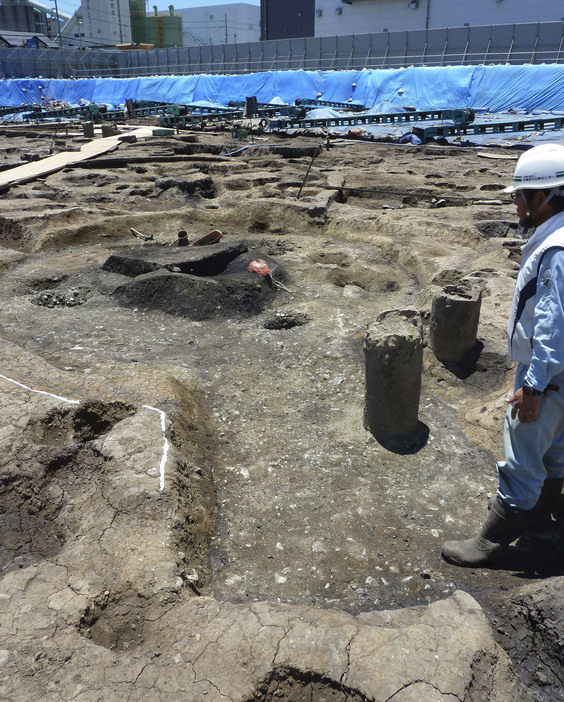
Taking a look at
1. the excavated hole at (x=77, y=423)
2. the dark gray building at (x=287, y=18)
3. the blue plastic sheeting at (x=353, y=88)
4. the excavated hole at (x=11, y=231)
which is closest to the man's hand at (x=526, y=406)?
the excavated hole at (x=77, y=423)

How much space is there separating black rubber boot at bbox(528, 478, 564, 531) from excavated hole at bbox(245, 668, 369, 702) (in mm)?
1445

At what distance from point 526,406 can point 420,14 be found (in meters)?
40.8

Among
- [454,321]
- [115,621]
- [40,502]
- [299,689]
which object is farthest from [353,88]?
[299,689]

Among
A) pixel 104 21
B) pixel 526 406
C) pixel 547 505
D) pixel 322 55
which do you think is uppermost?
pixel 104 21

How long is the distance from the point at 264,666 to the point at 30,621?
1043mm

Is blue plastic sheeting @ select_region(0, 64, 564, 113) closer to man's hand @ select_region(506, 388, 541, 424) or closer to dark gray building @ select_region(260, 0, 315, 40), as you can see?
dark gray building @ select_region(260, 0, 315, 40)

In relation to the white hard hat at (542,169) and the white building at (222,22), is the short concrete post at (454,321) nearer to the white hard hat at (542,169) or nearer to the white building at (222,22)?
the white hard hat at (542,169)

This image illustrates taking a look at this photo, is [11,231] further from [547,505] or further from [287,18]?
[287,18]

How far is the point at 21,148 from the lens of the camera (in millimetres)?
18641

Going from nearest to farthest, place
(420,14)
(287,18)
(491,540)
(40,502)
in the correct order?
(491,540), (40,502), (420,14), (287,18)

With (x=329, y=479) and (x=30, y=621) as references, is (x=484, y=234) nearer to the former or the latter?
(x=329, y=479)

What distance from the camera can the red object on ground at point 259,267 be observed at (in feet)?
23.1

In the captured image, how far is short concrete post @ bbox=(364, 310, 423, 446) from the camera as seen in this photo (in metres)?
4.02

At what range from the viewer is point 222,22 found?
64.8m
